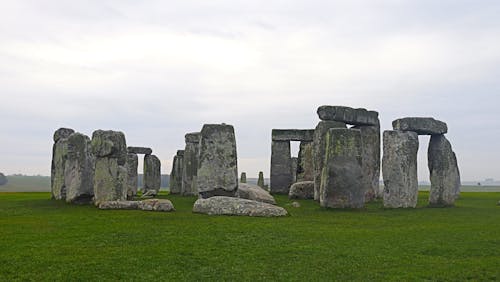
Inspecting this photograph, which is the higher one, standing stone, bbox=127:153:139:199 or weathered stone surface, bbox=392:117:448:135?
weathered stone surface, bbox=392:117:448:135

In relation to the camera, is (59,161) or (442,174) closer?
(442,174)

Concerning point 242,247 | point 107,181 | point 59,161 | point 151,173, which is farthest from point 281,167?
point 242,247

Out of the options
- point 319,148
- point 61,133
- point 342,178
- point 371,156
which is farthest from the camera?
point 371,156

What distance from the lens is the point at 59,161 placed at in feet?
65.7

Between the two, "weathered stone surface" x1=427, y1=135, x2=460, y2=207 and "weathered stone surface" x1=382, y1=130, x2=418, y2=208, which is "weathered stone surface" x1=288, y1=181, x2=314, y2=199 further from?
"weathered stone surface" x1=427, y1=135, x2=460, y2=207

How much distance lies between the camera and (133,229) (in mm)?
11031

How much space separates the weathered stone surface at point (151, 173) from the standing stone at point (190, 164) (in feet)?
14.4

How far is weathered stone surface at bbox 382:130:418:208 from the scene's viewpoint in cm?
1702

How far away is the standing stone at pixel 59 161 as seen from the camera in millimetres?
19562

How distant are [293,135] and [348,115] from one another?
7.41 m

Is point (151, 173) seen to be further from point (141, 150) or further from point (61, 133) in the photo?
point (61, 133)

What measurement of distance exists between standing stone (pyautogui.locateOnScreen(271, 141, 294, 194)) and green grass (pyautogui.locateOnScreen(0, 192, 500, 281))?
519 inches

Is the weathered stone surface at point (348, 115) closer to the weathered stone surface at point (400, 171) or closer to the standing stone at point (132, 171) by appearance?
the weathered stone surface at point (400, 171)

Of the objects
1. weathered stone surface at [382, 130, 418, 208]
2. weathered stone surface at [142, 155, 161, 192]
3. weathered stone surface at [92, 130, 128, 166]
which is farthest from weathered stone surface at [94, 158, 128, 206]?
weathered stone surface at [142, 155, 161, 192]
